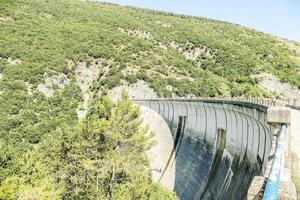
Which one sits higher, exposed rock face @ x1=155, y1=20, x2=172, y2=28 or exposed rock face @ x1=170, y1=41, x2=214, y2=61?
exposed rock face @ x1=155, y1=20, x2=172, y2=28

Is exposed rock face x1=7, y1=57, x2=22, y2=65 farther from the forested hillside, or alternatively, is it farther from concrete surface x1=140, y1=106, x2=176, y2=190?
concrete surface x1=140, y1=106, x2=176, y2=190

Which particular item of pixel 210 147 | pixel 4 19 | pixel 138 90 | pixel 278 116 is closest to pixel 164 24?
pixel 4 19

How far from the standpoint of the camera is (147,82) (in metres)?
85.8

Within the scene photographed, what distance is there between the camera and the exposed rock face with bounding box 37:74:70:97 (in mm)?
80794

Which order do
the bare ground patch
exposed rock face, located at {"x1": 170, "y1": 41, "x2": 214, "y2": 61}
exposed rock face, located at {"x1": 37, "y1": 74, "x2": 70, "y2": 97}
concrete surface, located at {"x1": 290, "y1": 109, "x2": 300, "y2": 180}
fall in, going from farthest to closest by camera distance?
1. exposed rock face, located at {"x1": 170, "y1": 41, "x2": 214, "y2": 61}
2. the bare ground patch
3. exposed rock face, located at {"x1": 37, "y1": 74, "x2": 70, "y2": 97}
4. concrete surface, located at {"x1": 290, "y1": 109, "x2": 300, "y2": 180}

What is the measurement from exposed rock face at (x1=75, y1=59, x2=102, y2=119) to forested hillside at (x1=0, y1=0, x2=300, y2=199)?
0.24 meters

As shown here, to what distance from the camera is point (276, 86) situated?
95.1m

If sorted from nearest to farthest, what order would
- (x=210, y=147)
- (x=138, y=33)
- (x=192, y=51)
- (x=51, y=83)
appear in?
(x=210, y=147), (x=51, y=83), (x=192, y=51), (x=138, y=33)

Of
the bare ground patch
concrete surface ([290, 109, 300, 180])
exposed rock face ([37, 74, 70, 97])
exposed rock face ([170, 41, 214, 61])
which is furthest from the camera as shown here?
exposed rock face ([170, 41, 214, 61])

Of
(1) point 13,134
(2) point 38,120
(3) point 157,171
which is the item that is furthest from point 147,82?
(3) point 157,171

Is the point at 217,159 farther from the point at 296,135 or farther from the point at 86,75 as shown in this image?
the point at 86,75

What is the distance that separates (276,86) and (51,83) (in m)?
43.3

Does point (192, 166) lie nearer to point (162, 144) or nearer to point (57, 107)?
point (162, 144)

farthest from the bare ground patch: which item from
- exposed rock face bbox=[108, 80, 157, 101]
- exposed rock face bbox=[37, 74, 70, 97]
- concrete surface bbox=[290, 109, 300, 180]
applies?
concrete surface bbox=[290, 109, 300, 180]
